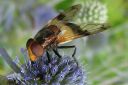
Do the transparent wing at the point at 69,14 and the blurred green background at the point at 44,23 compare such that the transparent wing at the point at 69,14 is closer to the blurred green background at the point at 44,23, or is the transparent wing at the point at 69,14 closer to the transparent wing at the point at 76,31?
the transparent wing at the point at 76,31

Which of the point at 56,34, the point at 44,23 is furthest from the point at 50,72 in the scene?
the point at 44,23

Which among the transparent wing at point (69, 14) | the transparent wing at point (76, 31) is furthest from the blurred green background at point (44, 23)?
the transparent wing at point (76, 31)

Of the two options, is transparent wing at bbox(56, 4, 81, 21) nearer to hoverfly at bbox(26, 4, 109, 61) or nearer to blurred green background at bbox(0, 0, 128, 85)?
hoverfly at bbox(26, 4, 109, 61)

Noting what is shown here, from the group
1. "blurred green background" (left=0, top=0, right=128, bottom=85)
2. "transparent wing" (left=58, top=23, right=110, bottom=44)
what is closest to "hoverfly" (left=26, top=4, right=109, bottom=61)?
"transparent wing" (left=58, top=23, right=110, bottom=44)

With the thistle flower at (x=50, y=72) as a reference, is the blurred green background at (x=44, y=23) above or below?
above

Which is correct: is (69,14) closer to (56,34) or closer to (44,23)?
(56,34)

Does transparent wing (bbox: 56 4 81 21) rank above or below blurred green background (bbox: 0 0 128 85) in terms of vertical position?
below

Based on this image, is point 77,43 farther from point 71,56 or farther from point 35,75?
point 35,75
